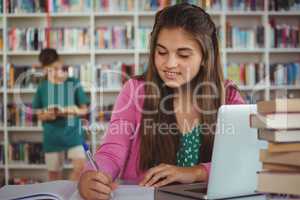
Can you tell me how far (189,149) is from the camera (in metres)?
1.58

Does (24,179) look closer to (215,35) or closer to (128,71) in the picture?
(128,71)

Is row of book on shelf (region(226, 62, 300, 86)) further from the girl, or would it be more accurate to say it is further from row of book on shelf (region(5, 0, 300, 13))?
the girl

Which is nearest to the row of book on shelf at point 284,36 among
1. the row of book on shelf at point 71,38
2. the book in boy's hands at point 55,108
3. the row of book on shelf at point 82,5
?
the row of book on shelf at point 82,5

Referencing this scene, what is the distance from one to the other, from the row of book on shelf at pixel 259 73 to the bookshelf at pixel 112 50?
0.03 metres

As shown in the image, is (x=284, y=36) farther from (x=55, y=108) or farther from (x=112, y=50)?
(x=55, y=108)

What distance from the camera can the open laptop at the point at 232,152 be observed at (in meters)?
1.04

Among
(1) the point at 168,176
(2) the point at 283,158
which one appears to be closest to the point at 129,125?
(1) the point at 168,176

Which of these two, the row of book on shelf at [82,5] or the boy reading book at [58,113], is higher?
the row of book on shelf at [82,5]

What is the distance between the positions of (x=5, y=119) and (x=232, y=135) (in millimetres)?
3971

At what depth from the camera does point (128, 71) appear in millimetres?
4652

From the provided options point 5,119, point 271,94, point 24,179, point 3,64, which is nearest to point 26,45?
point 3,64

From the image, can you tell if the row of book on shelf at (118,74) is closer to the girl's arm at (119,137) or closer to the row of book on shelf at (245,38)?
the row of book on shelf at (245,38)

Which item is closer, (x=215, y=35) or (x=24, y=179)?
(x=215, y=35)

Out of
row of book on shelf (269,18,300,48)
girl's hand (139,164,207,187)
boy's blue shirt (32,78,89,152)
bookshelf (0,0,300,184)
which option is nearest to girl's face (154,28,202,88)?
girl's hand (139,164,207,187)
